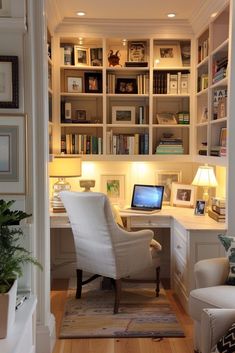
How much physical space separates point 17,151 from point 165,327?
6.14ft

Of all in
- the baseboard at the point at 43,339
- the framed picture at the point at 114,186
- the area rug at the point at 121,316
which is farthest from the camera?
the framed picture at the point at 114,186

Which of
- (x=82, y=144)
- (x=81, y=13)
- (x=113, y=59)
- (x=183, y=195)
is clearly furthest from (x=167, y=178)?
(x=81, y=13)

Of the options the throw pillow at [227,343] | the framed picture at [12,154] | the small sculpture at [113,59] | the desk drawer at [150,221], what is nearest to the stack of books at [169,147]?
the desk drawer at [150,221]

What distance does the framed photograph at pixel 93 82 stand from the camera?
468cm

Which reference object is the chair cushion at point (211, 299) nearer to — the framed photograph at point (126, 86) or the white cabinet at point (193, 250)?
the white cabinet at point (193, 250)

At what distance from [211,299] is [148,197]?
6.62 ft

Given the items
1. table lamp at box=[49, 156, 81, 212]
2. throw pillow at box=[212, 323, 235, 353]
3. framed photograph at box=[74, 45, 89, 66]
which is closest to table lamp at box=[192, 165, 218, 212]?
table lamp at box=[49, 156, 81, 212]

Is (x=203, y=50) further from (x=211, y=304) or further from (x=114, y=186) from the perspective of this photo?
(x=211, y=304)

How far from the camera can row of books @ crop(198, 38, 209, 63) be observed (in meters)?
4.21

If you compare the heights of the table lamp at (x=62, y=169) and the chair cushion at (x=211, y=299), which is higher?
the table lamp at (x=62, y=169)

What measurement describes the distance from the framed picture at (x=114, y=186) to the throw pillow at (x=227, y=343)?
9.48 feet

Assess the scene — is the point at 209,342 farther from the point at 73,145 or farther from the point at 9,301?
the point at 73,145

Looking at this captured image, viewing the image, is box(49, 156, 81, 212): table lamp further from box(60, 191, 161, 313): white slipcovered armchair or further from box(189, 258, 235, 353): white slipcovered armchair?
box(189, 258, 235, 353): white slipcovered armchair

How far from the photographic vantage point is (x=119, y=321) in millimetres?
3490
